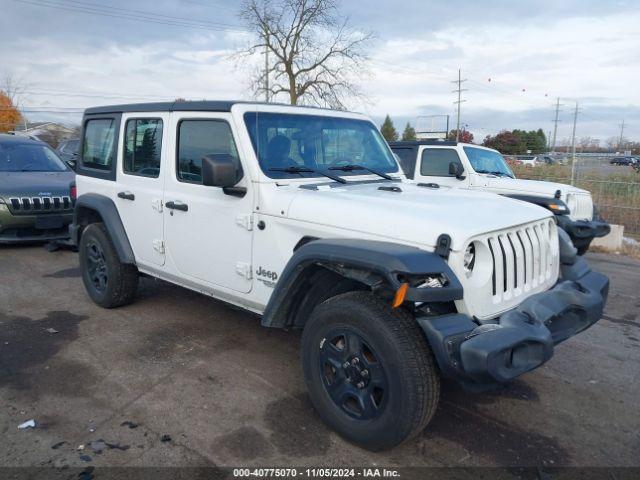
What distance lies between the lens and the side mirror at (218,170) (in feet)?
11.2

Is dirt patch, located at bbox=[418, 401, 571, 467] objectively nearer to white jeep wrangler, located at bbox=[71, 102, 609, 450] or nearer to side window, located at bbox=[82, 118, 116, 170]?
white jeep wrangler, located at bbox=[71, 102, 609, 450]

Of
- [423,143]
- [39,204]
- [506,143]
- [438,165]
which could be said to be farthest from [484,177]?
[506,143]

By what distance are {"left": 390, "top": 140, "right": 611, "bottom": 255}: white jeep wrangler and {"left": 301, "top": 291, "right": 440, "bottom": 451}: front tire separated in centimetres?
520

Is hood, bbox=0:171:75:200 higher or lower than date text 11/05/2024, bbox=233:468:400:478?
higher

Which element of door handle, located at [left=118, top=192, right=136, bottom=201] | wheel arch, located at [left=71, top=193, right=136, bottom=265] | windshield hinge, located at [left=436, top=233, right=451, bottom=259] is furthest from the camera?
wheel arch, located at [left=71, top=193, right=136, bottom=265]

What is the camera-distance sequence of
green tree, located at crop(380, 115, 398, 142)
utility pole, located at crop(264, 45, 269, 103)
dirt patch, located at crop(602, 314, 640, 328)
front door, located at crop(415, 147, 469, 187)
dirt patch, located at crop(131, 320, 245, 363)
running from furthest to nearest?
green tree, located at crop(380, 115, 398, 142)
utility pole, located at crop(264, 45, 269, 103)
front door, located at crop(415, 147, 469, 187)
dirt patch, located at crop(602, 314, 640, 328)
dirt patch, located at crop(131, 320, 245, 363)

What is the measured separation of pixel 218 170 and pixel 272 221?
1.62 feet

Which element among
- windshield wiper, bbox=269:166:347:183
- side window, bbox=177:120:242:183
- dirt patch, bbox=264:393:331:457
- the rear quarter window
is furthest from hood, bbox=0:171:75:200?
dirt patch, bbox=264:393:331:457

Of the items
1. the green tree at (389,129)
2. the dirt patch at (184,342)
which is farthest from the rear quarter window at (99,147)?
the green tree at (389,129)

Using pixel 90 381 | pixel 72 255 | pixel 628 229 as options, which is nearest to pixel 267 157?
pixel 90 381

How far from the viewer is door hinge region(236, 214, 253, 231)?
372cm

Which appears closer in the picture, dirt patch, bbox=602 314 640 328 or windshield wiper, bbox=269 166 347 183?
windshield wiper, bbox=269 166 347 183

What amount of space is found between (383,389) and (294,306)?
32.8 inches

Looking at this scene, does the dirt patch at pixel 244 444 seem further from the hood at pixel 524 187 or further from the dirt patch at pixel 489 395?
the hood at pixel 524 187
